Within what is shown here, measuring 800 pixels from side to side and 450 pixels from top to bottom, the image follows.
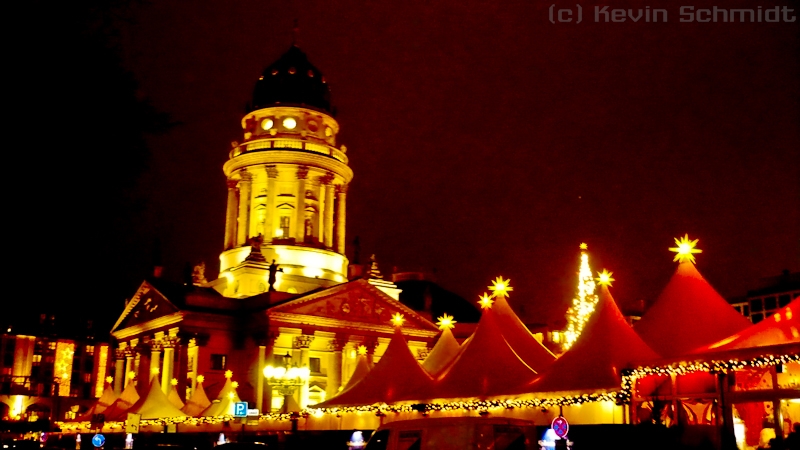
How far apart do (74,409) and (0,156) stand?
8041cm

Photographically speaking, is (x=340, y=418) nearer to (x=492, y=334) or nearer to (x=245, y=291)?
(x=492, y=334)

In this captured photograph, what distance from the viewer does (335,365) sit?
5516cm

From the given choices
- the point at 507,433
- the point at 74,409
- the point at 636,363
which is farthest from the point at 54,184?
the point at 74,409

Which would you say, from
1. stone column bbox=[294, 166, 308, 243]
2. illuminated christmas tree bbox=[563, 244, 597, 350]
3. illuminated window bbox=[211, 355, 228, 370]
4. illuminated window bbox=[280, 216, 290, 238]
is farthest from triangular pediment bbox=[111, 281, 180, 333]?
illuminated christmas tree bbox=[563, 244, 597, 350]

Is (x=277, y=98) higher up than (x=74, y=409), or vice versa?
(x=277, y=98)

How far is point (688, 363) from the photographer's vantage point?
18.3 metres

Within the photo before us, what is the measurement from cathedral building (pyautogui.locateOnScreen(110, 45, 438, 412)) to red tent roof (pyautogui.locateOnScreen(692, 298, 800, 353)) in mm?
31085

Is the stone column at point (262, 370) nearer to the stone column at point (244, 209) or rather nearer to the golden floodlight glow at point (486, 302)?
the stone column at point (244, 209)

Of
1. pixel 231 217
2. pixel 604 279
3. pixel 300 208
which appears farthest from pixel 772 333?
pixel 231 217

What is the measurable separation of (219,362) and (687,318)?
38.0 meters

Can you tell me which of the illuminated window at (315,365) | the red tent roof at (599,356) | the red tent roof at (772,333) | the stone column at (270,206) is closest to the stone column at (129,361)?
the stone column at (270,206)

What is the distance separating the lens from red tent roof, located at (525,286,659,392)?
20.7 metres

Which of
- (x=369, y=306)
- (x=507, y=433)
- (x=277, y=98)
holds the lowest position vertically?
(x=507, y=433)

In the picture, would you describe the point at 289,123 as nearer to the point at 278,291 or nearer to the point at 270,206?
the point at 270,206
